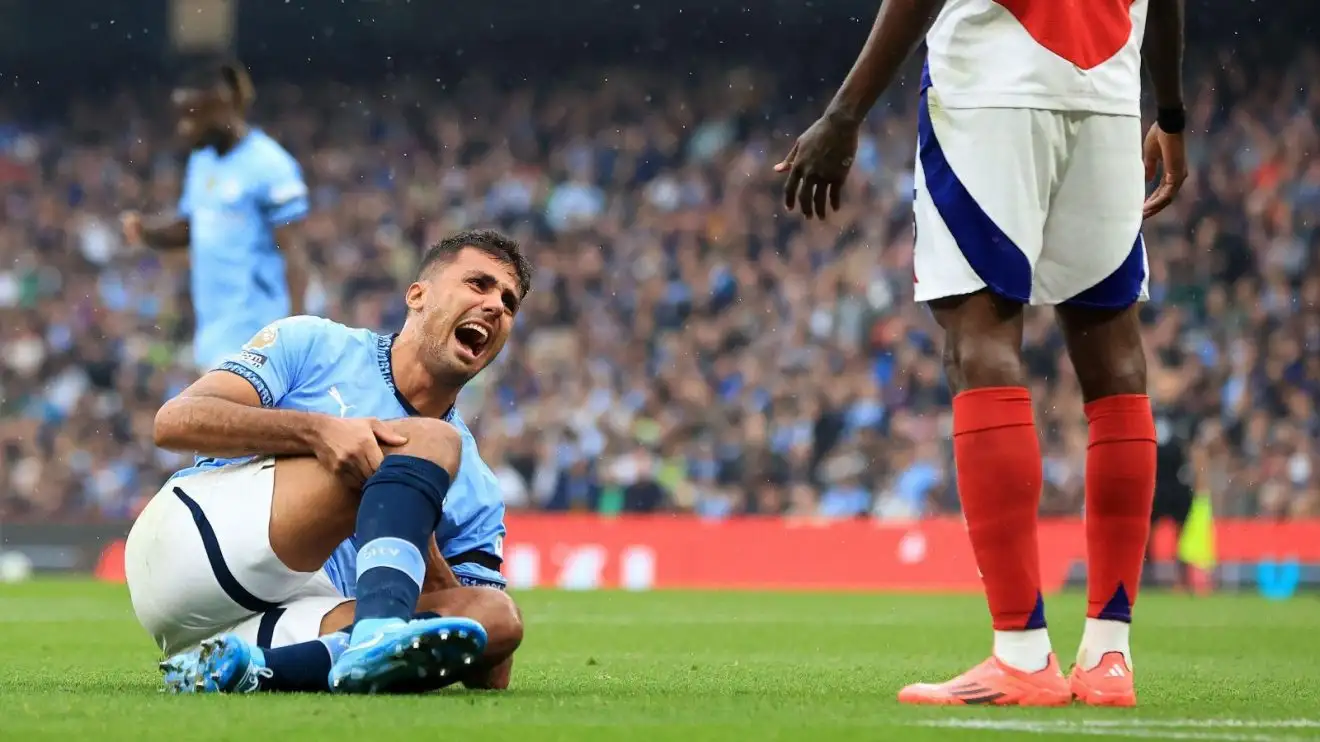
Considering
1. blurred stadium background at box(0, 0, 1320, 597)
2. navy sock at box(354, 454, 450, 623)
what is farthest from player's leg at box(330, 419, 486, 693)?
blurred stadium background at box(0, 0, 1320, 597)

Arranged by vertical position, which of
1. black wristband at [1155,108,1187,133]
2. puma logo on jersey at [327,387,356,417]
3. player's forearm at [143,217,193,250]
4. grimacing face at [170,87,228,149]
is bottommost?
puma logo on jersey at [327,387,356,417]

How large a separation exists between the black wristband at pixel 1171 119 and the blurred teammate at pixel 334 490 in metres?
1.61

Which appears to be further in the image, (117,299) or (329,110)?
(329,110)

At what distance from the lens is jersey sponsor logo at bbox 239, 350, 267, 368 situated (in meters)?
3.98

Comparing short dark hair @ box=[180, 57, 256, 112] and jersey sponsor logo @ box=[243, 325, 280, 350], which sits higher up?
short dark hair @ box=[180, 57, 256, 112]

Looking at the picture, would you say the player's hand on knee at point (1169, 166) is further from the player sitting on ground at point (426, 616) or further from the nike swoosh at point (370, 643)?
the nike swoosh at point (370, 643)

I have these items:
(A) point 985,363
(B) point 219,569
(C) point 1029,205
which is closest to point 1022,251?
(C) point 1029,205

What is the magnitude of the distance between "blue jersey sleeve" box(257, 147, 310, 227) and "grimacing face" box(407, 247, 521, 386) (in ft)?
14.3

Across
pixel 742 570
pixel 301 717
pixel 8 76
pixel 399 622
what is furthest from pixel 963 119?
pixel 8 76

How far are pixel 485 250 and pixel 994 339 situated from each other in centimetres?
117

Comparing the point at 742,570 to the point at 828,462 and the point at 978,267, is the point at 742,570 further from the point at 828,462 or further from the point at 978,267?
the point at 978,267

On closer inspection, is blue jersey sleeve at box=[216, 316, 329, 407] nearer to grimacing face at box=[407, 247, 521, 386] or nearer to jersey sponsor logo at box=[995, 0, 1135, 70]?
grimacing face at box=[407, 247, 521, 386]

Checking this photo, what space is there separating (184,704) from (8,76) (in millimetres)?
21271

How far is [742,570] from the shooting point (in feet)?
46.6
